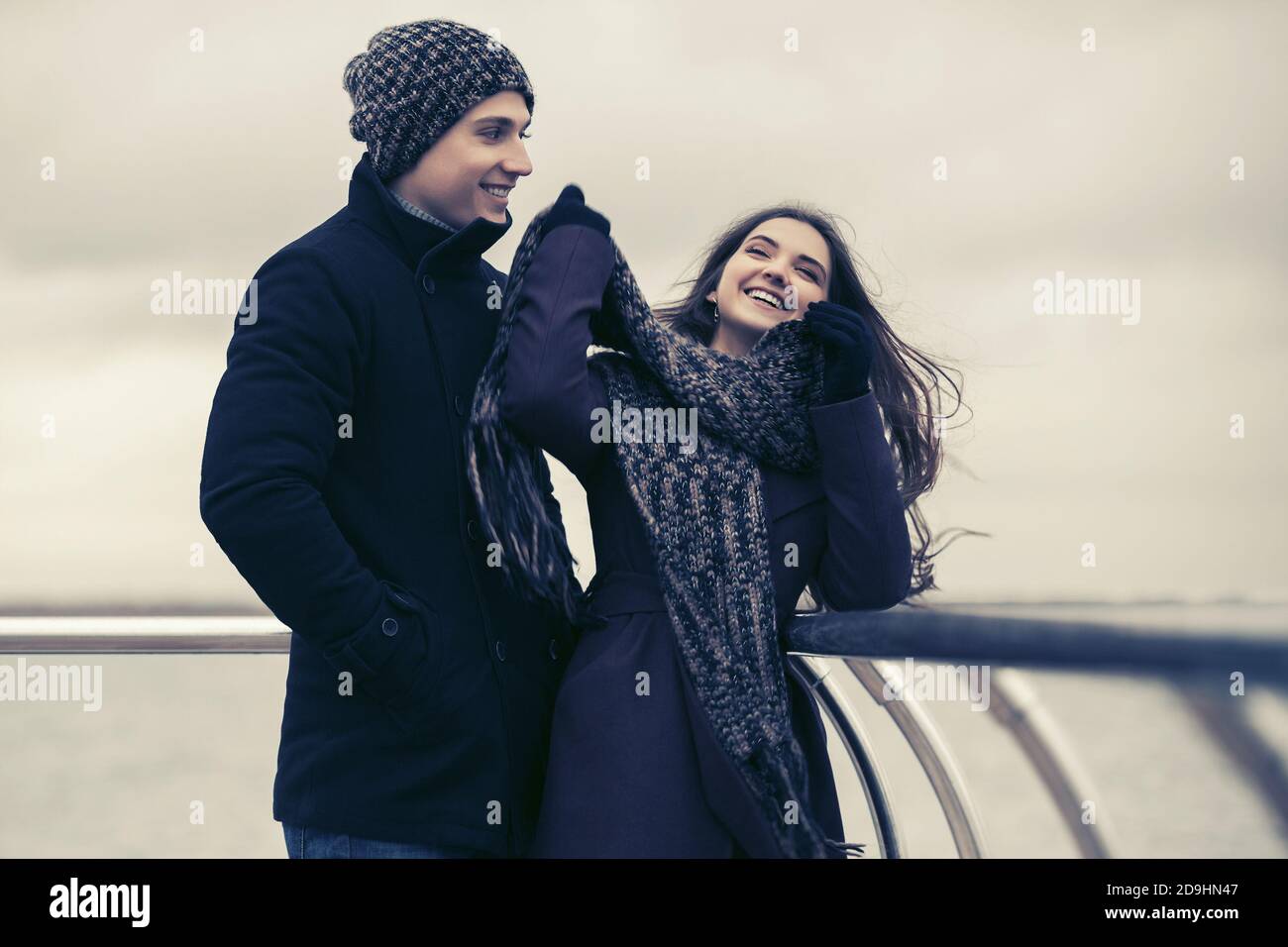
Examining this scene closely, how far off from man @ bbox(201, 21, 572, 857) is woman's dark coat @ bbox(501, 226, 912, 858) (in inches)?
3.9

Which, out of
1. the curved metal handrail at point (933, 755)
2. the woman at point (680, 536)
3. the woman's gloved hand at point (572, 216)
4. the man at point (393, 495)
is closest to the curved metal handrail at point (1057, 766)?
the curved metal handrail at point (933, 755)

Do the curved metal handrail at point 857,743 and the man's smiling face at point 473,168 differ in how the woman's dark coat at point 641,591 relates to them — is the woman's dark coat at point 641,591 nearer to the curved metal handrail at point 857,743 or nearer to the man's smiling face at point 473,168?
the curved metal handrail at point 857,743

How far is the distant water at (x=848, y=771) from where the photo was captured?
→ 2.43 feet

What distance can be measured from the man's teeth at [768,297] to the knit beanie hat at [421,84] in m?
0.49

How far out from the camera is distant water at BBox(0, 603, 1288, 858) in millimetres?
741

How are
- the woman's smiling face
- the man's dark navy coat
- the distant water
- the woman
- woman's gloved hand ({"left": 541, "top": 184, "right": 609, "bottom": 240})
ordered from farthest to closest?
the woman's smiling face
woman's gloved hand ({"left": 541, "top": 184, "right": 609, "bottom": 240})
the woman
the man's dark navy coat
the distant water

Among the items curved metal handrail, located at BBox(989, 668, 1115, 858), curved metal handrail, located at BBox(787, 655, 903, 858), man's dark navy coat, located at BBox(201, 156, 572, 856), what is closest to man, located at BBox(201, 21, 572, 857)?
man's dark navy coat, located at BBox(201, 156, 572, 856)

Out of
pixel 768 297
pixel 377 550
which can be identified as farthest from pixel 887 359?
pixel 377 550

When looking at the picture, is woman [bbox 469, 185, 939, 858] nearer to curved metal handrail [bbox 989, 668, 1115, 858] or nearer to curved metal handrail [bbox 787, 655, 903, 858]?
curved metal handrail [bbox 787, 655, 903, 858]

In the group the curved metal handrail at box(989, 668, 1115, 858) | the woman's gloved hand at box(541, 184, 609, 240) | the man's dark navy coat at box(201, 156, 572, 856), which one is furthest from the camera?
the woman's gloved hand at box(541, 184, 609, 240)

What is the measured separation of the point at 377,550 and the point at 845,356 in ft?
2.29
